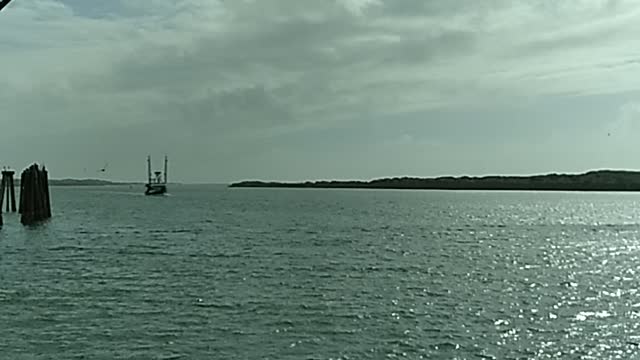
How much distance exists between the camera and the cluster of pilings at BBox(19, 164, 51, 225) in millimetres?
72000

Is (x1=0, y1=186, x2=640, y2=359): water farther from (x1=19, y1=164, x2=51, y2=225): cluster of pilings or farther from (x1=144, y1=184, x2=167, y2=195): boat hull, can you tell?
(x1=144, y1=184, x2=167, y2=195): boat hull

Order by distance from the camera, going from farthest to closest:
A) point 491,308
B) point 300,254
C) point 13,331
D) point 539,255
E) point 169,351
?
point 539,255 → point 300,254 → point 491,308 → point 13,331 → point 169,351

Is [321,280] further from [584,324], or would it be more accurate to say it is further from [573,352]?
[573,352]

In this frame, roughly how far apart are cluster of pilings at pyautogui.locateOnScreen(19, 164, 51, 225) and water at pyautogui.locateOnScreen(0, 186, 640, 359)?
850cm

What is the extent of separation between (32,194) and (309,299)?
50.1 m

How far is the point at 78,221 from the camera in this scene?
3391 inches

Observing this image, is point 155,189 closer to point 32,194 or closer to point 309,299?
point 32,194

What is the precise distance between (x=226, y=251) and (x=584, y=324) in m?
29.8

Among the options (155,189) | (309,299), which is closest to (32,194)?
(309,299)

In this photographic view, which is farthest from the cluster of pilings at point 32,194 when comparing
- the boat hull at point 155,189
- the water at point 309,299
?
the boat hull at point 155,189

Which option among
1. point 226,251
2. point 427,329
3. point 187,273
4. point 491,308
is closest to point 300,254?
point 226,251

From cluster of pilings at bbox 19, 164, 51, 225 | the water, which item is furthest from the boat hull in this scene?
the water

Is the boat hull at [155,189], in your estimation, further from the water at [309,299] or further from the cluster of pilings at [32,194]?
the water at [309,299]

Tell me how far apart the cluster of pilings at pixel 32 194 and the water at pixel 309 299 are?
850cm
